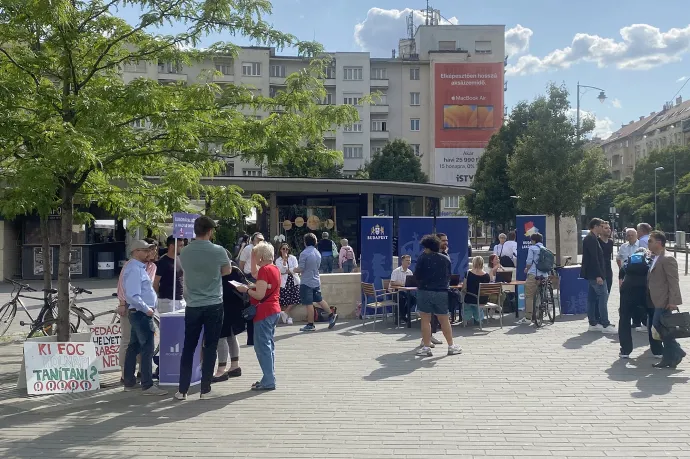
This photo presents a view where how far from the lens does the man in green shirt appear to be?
24.6 feet

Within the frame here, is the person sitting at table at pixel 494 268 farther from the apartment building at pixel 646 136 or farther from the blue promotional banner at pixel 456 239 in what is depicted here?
the apartment building at pixel 646 136

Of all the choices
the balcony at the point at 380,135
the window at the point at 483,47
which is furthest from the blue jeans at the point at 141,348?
the window at the point at 483,47

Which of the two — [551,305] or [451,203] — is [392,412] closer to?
[551,305]

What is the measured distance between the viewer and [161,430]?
21.2ft

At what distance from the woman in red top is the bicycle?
6.44 m

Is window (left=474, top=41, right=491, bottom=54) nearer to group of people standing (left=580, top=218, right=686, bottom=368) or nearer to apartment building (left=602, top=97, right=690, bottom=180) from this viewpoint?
apartment building (left=602, top=97, right=690, bottom=180)

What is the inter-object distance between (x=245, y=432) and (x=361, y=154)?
60.9 meters

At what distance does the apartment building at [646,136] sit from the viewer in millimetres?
93062

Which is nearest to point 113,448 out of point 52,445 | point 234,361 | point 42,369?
point 52,445

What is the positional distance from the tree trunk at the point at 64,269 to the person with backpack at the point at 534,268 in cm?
817

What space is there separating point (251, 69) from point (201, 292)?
192ft

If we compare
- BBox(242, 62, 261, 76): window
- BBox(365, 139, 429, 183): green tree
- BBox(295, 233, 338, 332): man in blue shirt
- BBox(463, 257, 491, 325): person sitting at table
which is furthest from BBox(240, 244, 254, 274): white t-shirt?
BBox(242, 62, 261, 76): window

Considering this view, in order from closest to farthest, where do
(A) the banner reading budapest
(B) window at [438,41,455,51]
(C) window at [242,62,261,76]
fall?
(C) window at [242,62,261,76]
(A) the banner reading budapest
(B) window at [438,41,455,51]

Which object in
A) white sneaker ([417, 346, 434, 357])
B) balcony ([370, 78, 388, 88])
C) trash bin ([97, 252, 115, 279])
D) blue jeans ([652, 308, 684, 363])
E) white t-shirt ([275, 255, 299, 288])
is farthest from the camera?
balcony ([370, 78, 388, 88])
